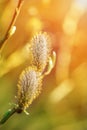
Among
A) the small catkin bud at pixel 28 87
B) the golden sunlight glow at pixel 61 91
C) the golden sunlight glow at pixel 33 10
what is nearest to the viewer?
the small catkin bud at pixel 28 87

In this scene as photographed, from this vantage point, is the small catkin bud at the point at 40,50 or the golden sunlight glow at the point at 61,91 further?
the golden sunlight glow at the point at 61,91

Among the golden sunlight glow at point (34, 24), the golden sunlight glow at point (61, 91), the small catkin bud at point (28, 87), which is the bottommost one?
the golden sunlight glow at point (61, 91)

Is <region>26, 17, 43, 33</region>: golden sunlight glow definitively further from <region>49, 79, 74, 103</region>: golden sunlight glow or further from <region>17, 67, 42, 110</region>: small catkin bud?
<region>17, 67, 42, 110</region>: small catkin bud

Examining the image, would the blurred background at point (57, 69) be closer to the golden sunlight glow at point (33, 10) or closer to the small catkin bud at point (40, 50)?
the golden sunlight glow at point (33, 10)

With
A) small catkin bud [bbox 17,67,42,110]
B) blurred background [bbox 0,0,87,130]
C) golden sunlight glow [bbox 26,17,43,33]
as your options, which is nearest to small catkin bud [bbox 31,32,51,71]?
small catkin bud [bbox 17,67,42,110]

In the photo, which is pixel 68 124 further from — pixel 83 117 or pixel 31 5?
pixel 31 5

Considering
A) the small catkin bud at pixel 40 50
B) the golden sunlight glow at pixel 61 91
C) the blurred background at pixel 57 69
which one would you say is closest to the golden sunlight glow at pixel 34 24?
the blurred background at pixel 57 69

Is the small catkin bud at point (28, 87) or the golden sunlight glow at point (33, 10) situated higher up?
the small catkin bud at point (28, 87)
